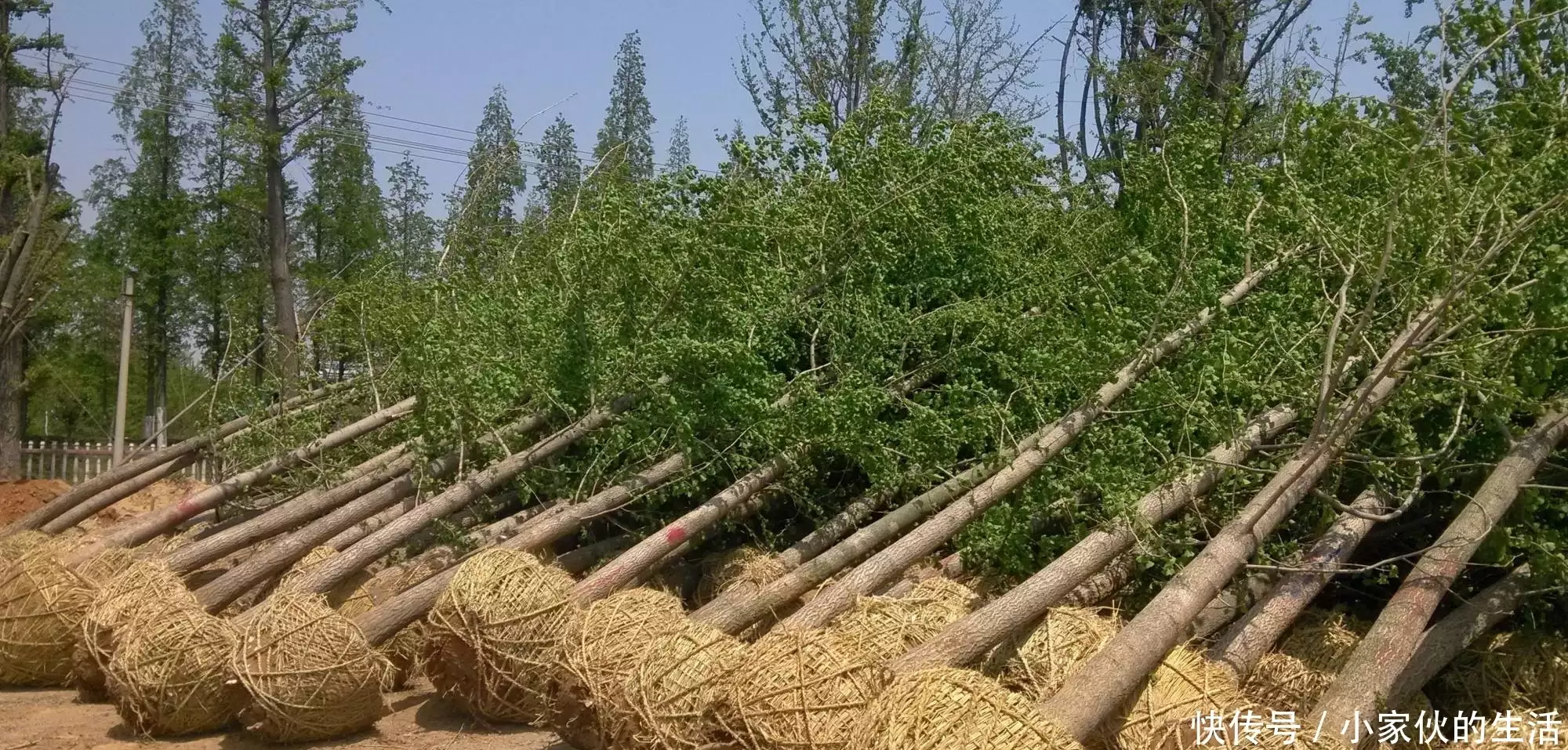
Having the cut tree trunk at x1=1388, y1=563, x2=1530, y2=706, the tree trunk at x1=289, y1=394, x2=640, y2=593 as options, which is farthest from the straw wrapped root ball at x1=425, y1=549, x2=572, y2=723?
the cut tree trunk at x1=1388, y1=563, x2=1530, y2=706

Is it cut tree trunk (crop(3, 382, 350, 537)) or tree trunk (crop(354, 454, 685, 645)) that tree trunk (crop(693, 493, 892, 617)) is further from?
cut tree trunk (crop(3, 382, 350, 537))

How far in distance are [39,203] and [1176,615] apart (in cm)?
1123

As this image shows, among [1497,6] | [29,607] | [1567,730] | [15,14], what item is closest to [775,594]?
[1567,730]

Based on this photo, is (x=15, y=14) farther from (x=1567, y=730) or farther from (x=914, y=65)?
(x=1567, y=730)

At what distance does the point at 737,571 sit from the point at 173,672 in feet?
10.3

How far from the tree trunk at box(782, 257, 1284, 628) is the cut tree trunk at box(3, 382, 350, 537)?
510cm

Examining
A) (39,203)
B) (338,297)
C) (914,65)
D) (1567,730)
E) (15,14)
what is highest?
(15,14)

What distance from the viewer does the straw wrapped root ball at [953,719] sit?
13.7 ft

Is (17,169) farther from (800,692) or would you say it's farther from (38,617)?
(800,692)

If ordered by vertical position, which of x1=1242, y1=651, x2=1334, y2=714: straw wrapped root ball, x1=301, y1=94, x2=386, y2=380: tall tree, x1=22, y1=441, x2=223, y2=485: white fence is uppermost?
x1=301, y1=94, x2=386, y2=380: tall tree

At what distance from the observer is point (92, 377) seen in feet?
89.1

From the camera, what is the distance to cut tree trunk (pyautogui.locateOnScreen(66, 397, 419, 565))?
8141 mm

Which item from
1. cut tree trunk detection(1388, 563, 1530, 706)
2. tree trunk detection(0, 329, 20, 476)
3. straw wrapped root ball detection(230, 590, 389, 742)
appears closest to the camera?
cut tree trunk detection(1388, 563, 1530, 706)

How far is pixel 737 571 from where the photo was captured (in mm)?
7684
